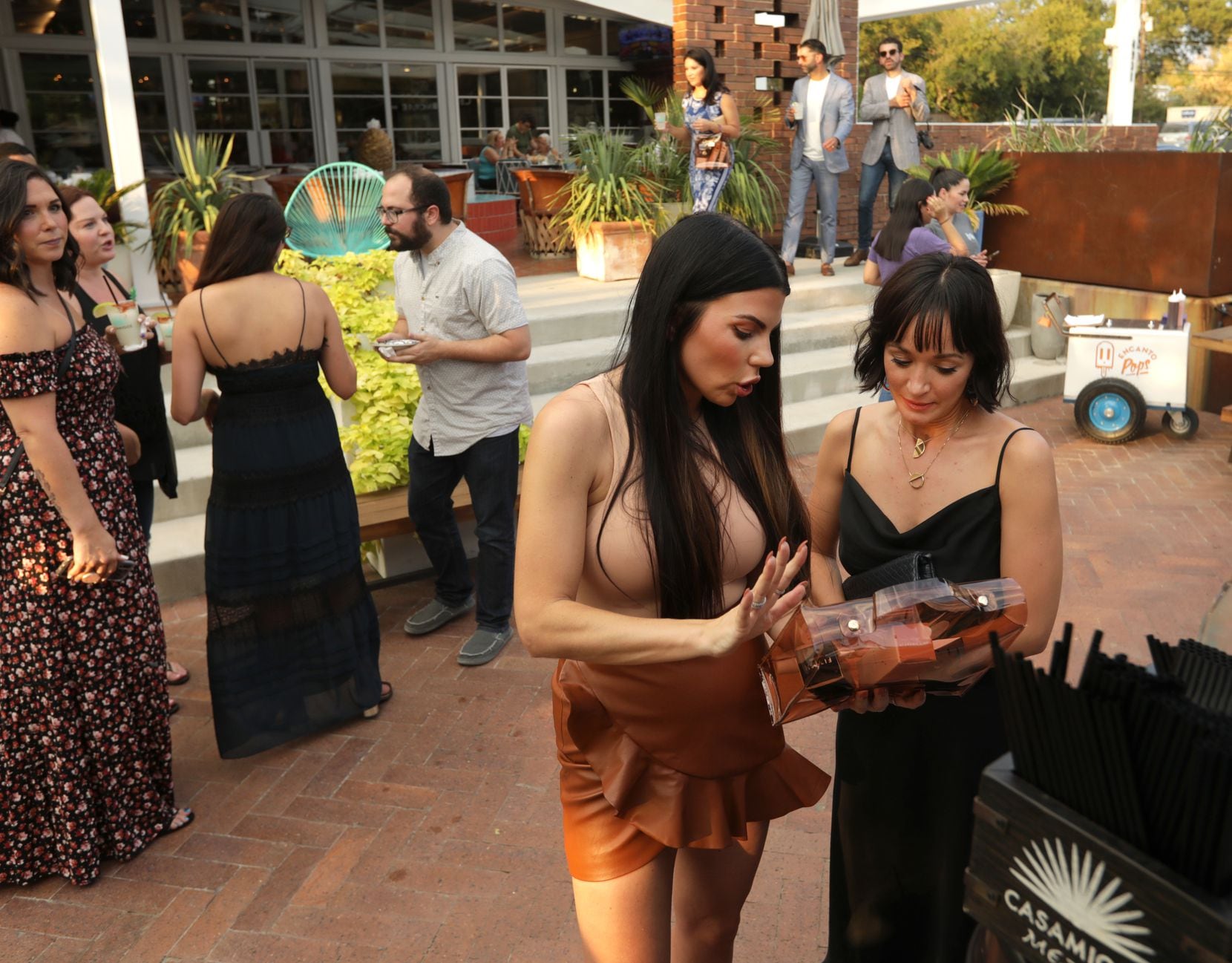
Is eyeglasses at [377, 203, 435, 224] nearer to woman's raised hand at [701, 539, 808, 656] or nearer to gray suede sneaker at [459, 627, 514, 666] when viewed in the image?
gray suede sneaker at [459, 627, 514, 666]

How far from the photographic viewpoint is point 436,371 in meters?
4.40

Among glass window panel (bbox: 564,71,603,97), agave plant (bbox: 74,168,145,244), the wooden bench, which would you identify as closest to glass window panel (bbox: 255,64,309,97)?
glass window panel (bbox: 564,71,603,97)

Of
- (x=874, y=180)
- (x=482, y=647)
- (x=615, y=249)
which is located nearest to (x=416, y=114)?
(x=615, y=249)

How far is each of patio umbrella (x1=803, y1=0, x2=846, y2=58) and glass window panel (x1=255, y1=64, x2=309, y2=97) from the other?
25.9ft

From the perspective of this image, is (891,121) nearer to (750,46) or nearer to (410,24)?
(750,46)

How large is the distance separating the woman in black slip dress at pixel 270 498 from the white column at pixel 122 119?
184 inches

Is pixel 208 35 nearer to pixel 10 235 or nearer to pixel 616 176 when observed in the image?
pixel 616 176

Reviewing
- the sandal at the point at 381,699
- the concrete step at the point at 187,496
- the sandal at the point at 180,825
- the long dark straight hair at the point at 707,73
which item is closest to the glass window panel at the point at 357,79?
the long dark straight hair at the point at 707,73

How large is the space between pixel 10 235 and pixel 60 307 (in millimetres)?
234

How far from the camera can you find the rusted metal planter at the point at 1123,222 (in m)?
8.66

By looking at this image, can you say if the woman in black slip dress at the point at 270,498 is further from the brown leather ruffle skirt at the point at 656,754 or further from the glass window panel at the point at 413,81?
the glass window panel at the point at 413,81

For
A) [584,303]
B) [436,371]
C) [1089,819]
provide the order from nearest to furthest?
[1089,819]
[436,371]
[584,303]

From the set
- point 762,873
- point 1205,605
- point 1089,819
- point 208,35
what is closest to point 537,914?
point 762,873

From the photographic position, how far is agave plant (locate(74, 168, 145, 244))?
7.61m
